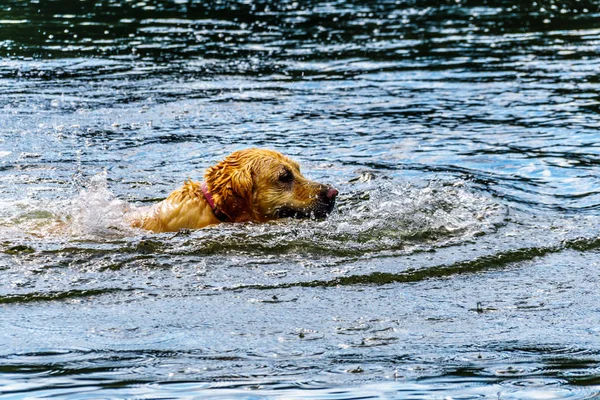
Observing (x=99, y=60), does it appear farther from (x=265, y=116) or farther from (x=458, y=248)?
(x=458, y=248)

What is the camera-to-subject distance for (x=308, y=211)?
29.3 ft

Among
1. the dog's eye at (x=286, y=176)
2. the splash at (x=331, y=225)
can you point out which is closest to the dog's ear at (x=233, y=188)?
the splash at (x=331, y=225)

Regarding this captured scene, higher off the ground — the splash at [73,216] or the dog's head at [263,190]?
the dog's head at [263,190]

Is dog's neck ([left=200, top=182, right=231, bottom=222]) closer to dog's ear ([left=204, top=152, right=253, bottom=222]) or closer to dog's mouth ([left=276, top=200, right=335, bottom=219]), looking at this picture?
dog's ear ([left=204, top=152, right=253, bottom=222])

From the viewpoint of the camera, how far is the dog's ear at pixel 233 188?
8688 mm

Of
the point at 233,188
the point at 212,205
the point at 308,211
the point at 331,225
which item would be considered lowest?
the point at 331,225

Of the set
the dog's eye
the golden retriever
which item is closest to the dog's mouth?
the golden retriever

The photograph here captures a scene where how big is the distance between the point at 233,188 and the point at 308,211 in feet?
2.39

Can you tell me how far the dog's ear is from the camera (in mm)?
8688

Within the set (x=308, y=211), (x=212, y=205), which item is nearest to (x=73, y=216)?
(x=212, y=205)

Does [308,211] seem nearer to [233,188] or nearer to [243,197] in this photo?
[243,197]

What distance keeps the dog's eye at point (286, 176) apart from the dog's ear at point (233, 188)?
0.96ft

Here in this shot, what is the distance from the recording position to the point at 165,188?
35.3 ft

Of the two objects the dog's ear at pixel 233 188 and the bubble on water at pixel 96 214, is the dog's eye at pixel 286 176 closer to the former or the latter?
the dog's ear at pixel 233 188
